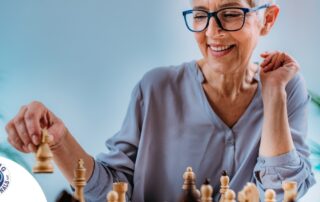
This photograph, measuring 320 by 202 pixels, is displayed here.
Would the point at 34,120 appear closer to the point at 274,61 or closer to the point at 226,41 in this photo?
the point at 226,41

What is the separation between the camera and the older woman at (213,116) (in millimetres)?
2482

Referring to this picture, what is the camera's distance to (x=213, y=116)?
2.61 meters

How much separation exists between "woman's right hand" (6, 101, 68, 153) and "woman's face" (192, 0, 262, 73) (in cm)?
59

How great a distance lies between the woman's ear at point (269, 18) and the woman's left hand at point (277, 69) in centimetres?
11

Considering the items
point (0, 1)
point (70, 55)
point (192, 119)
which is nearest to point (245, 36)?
point (192, 119)

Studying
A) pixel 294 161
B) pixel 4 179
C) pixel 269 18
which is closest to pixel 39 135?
pixel 4 179

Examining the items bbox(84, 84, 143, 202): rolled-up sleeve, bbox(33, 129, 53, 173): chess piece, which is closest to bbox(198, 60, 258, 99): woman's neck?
bbox(84, 84, 143, 202): rolled-up sleeve

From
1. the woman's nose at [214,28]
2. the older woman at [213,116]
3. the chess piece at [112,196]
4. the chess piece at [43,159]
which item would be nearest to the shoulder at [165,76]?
the older woman at [213,116]

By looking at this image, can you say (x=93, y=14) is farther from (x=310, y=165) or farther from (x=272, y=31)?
(x=310, y=165)

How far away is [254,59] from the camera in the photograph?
2.70 m

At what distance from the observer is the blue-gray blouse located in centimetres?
257

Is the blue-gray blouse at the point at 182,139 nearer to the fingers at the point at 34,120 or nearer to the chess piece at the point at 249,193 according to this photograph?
the fingers at the point at 34,120

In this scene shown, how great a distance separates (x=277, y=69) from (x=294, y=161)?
0.33 m

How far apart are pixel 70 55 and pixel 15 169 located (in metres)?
0.48
